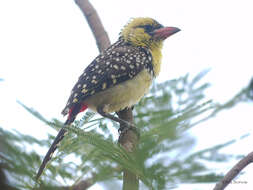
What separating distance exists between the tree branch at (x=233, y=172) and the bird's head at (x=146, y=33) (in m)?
2.96

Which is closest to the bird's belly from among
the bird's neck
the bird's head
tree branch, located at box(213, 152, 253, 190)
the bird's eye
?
the bird's neck

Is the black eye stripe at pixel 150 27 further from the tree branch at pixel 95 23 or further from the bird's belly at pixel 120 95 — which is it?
the bird's belly at pixel 120 95

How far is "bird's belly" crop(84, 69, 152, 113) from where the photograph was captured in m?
3.21

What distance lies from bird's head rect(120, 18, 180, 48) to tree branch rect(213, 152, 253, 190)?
2958 mm

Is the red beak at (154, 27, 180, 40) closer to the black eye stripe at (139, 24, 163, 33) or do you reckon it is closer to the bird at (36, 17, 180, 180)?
the black eye stripe at (139, 24, 163, 33)

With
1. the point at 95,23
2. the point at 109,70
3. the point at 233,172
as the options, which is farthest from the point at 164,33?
the point at 233,172

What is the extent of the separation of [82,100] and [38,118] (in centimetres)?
223

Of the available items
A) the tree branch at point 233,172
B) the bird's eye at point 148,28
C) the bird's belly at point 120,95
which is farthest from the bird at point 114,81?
the tree branch at point 233,172

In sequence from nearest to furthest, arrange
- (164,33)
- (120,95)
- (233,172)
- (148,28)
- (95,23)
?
(233,172)
(120,95)
(95,23)
(164,33)
(148,28)

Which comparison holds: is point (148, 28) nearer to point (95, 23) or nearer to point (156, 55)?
point (156, 55)

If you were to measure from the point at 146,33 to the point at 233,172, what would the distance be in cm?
330

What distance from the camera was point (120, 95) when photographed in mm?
3250

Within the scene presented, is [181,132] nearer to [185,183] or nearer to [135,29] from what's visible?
[185,183]

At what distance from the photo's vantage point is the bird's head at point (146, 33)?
4000 mm
